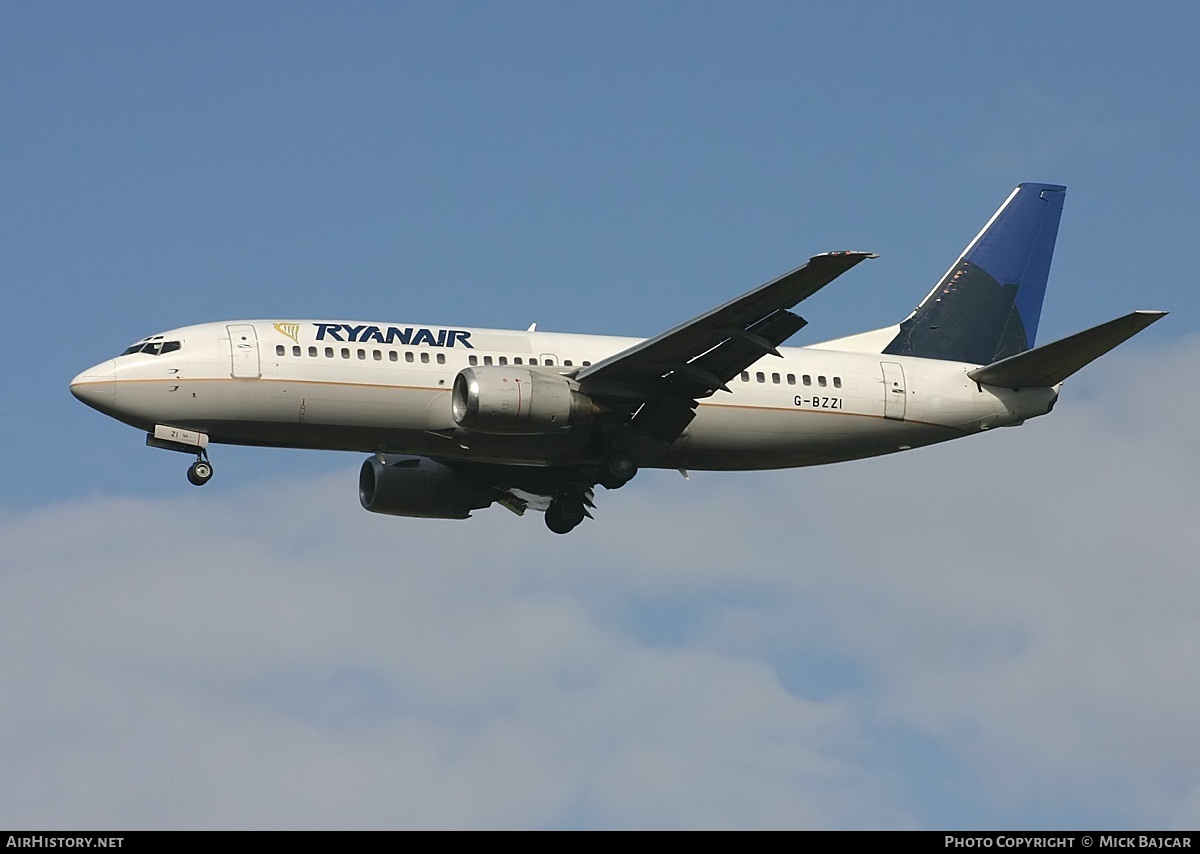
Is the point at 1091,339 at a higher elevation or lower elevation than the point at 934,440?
higher

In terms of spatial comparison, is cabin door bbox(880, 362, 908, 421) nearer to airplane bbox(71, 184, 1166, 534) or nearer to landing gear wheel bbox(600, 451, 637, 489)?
airplane bbox(71, 184, 1166, 534)

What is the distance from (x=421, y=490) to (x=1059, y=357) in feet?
53.6

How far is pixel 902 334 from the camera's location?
4697cm

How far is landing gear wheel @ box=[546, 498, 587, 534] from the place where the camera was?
44875 millimetres

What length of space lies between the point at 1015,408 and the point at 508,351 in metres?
13.1

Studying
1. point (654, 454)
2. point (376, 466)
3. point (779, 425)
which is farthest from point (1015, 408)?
point (376, 466)

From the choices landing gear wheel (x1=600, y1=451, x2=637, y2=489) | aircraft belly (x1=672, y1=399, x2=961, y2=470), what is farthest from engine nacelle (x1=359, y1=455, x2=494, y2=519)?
aircraft belly (x1=672, y1=399, x2=961, y2=470)

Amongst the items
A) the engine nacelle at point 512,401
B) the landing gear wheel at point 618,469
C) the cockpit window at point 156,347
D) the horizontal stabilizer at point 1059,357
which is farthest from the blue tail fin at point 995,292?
the cockpit window at point 156,347

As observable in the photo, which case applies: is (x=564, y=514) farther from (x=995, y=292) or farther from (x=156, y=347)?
(x=995, y=292)

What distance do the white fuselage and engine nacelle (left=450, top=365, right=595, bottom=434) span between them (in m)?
0.57

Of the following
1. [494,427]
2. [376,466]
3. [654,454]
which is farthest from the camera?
[376,466]

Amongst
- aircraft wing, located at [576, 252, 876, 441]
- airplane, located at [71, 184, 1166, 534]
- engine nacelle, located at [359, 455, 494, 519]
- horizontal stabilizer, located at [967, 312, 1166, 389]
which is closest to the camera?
aircraft wing, located at [576, 252, 876, 441]

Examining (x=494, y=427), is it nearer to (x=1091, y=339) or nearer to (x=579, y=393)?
(x=579, y=393)
